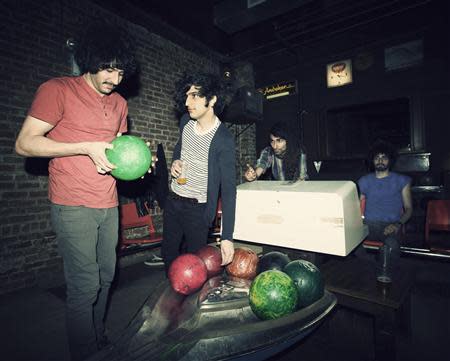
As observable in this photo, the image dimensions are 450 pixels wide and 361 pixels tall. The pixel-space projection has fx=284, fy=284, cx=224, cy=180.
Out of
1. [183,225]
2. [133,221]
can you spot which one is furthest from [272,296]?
[133,221]

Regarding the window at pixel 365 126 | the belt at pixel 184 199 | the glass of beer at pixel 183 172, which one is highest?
the window at pixel 365 126

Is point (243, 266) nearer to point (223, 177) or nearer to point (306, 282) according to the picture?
point (306, 282)

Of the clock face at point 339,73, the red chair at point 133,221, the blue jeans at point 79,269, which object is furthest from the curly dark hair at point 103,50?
the clock face at point 339,73

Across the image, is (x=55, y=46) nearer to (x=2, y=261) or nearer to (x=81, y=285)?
(x=2, y=261)

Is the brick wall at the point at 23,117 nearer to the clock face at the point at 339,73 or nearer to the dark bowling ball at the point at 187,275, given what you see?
the dark bowling ball at the point at 187,275

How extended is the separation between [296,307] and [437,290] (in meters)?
2.75

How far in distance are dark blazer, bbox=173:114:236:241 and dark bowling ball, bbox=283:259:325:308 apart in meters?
0.53

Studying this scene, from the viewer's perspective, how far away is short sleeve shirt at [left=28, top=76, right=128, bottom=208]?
1.66 metres

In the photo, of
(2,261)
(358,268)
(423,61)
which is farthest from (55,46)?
(423,61)

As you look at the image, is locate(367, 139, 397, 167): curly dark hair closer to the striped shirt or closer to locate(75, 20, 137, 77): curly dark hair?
the striped shirt

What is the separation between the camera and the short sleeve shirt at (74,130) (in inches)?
65.4

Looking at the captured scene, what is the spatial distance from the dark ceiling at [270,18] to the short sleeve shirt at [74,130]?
3.99 m

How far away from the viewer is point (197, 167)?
8.20ft

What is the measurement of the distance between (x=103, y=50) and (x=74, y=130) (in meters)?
0.54
